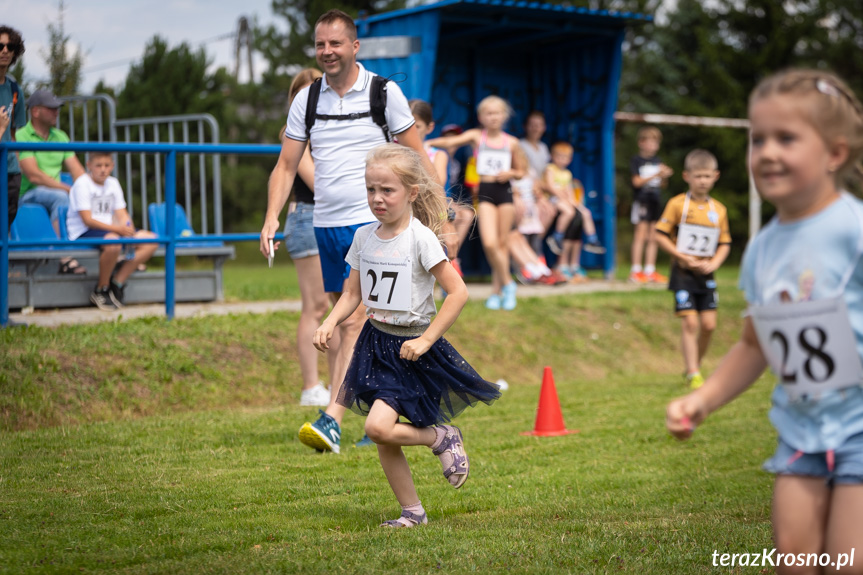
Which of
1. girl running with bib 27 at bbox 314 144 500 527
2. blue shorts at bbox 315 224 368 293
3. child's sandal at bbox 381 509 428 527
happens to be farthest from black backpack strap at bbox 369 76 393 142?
child's sandal at bbox 381 509 428 527

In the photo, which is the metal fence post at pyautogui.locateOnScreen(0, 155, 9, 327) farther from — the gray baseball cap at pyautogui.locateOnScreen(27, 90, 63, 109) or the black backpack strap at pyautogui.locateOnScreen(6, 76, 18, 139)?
the gray baseball cap at pyautogui.locateOnScreen(27, 90, 63, 109)

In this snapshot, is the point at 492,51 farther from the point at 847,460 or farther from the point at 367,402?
the point at 847,460

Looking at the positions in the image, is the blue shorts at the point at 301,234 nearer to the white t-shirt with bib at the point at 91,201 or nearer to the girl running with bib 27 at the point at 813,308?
the white t-shirt with bib at the point at 91,201

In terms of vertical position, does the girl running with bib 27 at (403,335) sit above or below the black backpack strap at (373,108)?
below

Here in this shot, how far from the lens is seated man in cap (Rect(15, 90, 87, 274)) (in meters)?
8.73

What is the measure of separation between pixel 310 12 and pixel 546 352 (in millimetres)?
20930

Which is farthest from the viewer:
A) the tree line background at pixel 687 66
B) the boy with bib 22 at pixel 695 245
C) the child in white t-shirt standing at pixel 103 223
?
the tree line background at pixel 687 66

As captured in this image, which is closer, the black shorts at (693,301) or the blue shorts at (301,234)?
the blue shorts at (301,234)

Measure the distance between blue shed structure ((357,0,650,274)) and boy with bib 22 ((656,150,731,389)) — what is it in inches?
182

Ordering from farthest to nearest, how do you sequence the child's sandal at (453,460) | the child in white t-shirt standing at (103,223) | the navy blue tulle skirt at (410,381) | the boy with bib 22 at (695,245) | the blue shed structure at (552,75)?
the blue shed structure at (552,75), the child in white t-shirt standing at (103,223), the boy with bib 22 at (695,245), the child's sandal at (453,460), the navy blue tulle skirt at (410,381)

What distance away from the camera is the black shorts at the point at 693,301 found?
864 cm

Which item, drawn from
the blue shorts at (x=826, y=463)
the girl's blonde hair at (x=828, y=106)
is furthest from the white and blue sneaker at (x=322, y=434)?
the girl's blonde hair at (x=828, y=106)

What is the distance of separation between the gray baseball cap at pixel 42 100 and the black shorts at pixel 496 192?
422 cm

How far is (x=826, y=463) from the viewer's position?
8.88 ft
